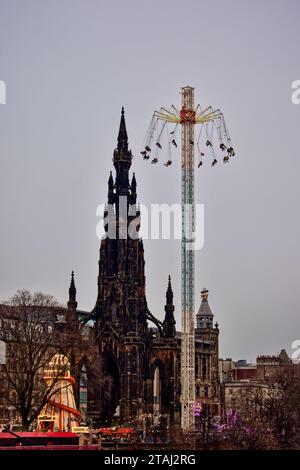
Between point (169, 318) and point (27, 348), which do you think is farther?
point (169, 318)

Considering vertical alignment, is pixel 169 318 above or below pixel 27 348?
above

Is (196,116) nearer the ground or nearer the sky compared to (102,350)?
nearer the sky

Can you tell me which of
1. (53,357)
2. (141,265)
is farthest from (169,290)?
(53,357)

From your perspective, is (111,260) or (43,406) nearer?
(43,406)

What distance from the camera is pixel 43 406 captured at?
105m

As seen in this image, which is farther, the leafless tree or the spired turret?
the spired turret

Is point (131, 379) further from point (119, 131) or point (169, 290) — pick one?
point (119, 131)

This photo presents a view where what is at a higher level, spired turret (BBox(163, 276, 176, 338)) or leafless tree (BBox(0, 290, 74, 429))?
spired turret (BBox(163, 276, 176, 338))

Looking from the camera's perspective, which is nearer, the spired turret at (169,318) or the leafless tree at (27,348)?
the leafless tree at (27,348)

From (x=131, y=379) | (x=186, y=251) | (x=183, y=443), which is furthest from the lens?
(x=131, y=379)

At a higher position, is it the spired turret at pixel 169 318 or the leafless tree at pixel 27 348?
the spired turret at pixel 169 318

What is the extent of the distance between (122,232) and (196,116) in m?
23.1

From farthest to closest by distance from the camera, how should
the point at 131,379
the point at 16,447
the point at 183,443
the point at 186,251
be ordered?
the point at 131,379 → the point at 186,251 → the point at 183,443 → the point at 16,447
